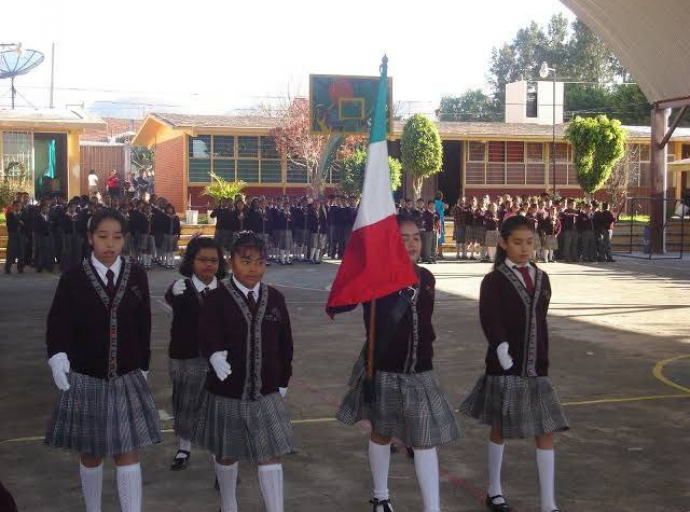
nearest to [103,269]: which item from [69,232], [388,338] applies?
[388,338]

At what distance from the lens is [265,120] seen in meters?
40.6

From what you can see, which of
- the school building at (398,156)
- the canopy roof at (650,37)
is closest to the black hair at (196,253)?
the canopy roof at (650,37)

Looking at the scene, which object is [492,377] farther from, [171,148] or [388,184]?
[171,148]

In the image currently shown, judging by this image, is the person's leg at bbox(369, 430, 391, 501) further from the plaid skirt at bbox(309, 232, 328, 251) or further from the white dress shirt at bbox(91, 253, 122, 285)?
the plaid skirt at bbox(309, 232, 328, 251)

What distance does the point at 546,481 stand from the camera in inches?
203

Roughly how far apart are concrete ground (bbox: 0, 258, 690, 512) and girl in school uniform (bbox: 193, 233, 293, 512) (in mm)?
858

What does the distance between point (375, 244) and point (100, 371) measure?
1629 millimetres

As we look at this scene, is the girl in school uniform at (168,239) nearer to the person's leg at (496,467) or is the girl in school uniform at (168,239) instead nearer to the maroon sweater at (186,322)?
the maroon sweater at (186,322)

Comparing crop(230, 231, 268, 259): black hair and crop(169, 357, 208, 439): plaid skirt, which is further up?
crop(230, 231, 268, 259): black hair

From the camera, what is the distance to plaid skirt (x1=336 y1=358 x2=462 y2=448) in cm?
495

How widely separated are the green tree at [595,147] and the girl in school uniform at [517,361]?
98.3ft

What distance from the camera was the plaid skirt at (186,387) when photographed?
5879 mm

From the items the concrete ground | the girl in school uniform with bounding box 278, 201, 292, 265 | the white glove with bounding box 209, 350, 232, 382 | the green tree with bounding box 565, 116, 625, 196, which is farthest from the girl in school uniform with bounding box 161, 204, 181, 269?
the white glove with bounding box 209, 350, 232, 382

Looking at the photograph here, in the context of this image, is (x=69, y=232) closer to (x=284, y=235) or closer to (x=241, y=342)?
(x=284, y=235)
